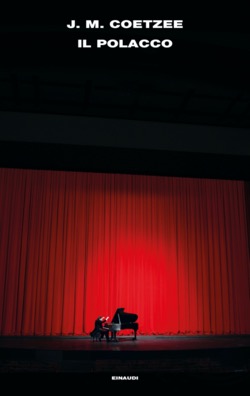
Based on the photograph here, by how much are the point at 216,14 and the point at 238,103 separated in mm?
3679

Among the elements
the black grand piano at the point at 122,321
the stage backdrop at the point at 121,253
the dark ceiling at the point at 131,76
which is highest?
the dark ceiling at the point at 131,76

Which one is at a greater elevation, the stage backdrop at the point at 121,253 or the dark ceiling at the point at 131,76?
the dark ceiling at the point at 131,76

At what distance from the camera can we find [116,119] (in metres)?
7.62

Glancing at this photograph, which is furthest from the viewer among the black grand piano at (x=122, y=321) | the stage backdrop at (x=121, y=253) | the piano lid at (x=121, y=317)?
the stage backdrop at (x=121, y=253)

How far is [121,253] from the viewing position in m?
9.34

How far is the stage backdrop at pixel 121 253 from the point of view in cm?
880

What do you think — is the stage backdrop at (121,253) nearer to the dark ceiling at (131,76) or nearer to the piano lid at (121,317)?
the piano lid at (121,317)

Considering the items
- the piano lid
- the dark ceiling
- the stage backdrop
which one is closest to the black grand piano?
the piano lid

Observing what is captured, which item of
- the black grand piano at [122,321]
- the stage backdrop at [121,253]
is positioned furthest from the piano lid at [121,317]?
the stage backdrop at [121,253]

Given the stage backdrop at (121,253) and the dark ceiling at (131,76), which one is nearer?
the dark ceiling at (131,76)

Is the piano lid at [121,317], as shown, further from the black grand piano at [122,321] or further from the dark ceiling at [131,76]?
the dark ceiling at [131,76]

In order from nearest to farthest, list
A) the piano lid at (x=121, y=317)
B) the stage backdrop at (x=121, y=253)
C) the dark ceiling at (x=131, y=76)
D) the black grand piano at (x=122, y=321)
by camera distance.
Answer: the dark ceiling at (x=131, y=76) → the black grand piano at (x=122, y=321) → the piano lid at (x=121, y=317) → the stage backdrop at (x=121, y=253)

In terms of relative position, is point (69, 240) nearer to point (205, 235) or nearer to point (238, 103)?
point (205, 235)

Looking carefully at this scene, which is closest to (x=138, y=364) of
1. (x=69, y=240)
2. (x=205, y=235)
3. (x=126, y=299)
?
(x=126, y=299)
